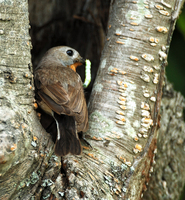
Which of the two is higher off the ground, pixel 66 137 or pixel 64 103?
pixel 64 103

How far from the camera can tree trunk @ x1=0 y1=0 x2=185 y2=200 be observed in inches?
76.7

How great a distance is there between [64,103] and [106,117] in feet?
1.39

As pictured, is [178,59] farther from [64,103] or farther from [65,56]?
[64,103]

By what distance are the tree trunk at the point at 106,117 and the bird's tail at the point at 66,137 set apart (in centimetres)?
8

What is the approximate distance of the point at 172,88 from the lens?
3.87 metres

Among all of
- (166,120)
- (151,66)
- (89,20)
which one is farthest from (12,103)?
(89,20)

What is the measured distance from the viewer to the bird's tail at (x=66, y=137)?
7.21 feet

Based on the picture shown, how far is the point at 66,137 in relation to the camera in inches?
93.3

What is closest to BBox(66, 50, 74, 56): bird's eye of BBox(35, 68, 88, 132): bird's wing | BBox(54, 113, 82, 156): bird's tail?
BBox(35, 68, 88, 132): bird's wing

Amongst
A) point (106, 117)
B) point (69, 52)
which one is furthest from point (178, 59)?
point (106, 117)

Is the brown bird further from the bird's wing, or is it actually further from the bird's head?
the bird's head

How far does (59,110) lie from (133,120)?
27.7 inches

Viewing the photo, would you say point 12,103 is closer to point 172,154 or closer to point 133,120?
point 133,120

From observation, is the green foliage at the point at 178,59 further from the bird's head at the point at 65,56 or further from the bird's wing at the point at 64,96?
the bird's wing at the point at 64,96
